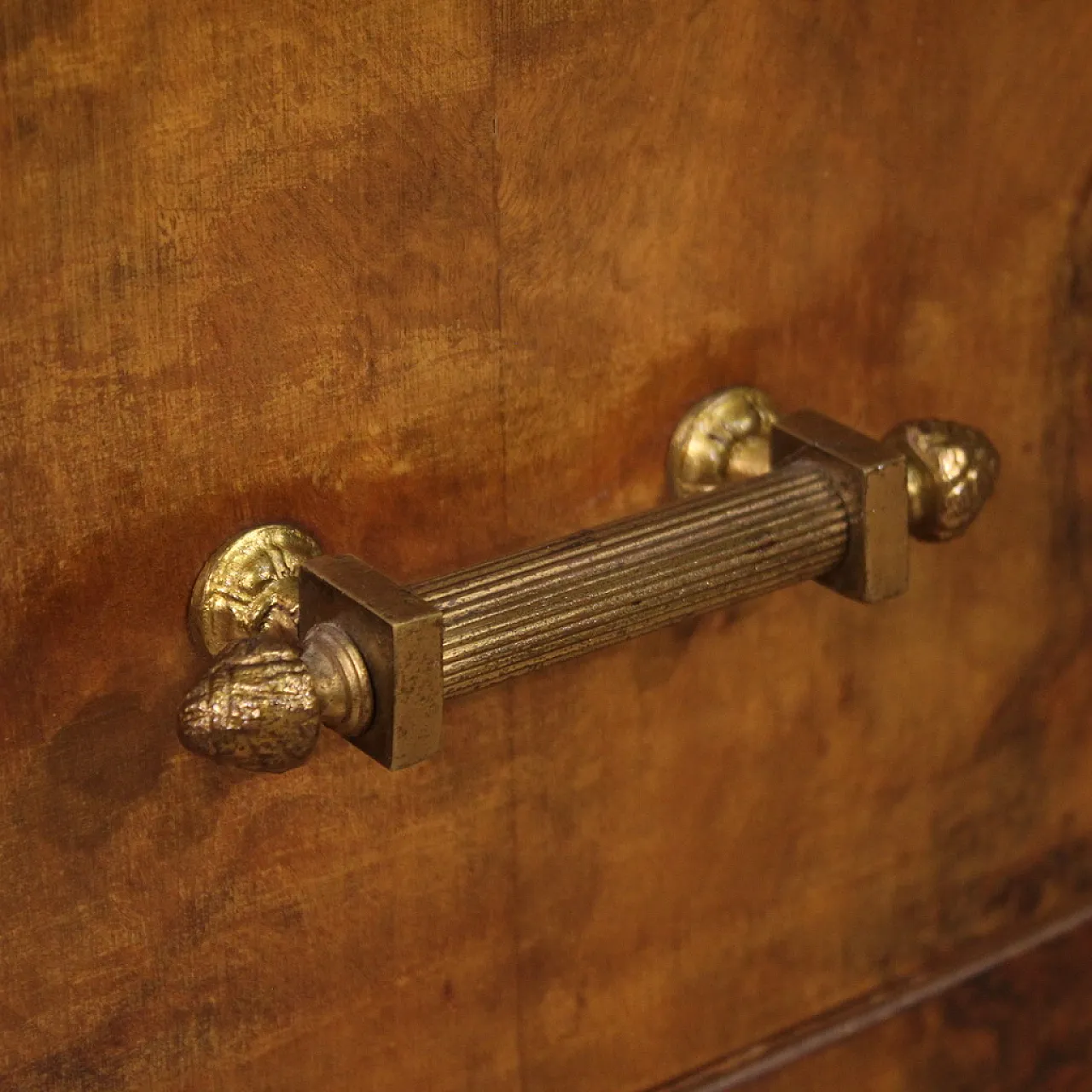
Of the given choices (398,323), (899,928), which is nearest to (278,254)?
(398,323)

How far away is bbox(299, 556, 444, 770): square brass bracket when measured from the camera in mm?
385

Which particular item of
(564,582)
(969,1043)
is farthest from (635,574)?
(969,1043)

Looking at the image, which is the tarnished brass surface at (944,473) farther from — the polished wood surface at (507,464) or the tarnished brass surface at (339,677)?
the tarnished brass surface at (339,677)

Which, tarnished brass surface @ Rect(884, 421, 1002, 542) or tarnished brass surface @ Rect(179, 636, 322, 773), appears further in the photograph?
tarnished brass surface @ Rect(884, 421, 1002, 542)

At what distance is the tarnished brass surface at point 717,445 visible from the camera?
49 cm

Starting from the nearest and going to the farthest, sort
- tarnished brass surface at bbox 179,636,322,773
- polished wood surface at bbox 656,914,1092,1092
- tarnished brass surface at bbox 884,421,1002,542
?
tarnished brass surface at bbox 179,636,322,773 < tarnished brass surface at bbox 884,421,1002,542 < polished wood surface at bbox 656,914,1092,1092

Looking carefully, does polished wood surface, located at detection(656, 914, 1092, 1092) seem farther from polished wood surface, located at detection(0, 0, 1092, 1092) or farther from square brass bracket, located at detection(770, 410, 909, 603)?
square brass bracket, located at detection(770, 410, 909, 603)

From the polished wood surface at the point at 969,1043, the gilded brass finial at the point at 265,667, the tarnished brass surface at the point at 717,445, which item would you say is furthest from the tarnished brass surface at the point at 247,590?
the polished wood surface at the point at 969,1043

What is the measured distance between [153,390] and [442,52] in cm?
10

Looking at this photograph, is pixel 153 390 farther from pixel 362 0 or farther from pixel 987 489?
pixel 987 489

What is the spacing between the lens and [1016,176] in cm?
52

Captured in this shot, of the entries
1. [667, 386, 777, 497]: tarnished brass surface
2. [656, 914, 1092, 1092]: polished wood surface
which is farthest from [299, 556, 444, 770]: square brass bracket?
[656, 914, 1092, 1092]: polished wood surface

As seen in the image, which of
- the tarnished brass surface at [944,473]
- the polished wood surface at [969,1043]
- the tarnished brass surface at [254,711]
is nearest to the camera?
the tarnished brass surface at [254,711]

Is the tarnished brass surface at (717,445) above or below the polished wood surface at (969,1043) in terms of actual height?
above
